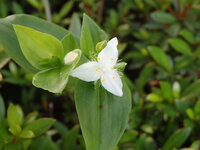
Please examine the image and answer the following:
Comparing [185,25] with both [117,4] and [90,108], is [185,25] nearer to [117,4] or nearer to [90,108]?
[117,4]

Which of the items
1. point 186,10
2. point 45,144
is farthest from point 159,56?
point 45,144

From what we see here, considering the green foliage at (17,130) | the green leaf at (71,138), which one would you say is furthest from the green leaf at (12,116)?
the green leaf at (71,138)

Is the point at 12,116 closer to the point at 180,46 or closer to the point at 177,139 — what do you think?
the point at 177,139

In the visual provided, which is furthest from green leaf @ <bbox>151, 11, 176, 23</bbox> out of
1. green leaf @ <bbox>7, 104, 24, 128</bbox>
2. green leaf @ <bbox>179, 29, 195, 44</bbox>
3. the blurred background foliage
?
green leaf @ <bbox>7, 104, 24, 128</bbox>

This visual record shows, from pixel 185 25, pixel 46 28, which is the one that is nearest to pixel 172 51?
pixel 185 25

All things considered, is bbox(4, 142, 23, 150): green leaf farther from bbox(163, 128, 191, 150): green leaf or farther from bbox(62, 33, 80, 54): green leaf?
bbox(163, 128, 191, 150): green leaf

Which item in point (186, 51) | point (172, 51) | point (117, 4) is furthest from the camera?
point (117, 4)
